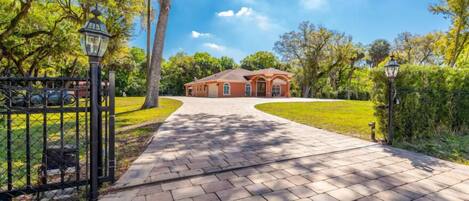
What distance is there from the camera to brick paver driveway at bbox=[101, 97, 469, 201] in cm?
273

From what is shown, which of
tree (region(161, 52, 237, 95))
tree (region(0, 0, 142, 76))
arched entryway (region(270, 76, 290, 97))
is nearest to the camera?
tree (region(0, 0, 142, 76))

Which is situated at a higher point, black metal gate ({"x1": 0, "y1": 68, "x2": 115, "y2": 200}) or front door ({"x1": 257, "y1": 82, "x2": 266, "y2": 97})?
front door ({"x1": 257, "y1": 82, "x2": 266, "y2": 97})

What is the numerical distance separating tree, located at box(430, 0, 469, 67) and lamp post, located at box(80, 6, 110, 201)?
20950 mm

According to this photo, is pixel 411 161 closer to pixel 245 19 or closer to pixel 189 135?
pixel 189 135

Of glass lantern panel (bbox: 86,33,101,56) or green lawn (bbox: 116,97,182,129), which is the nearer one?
glass lantern panel (bbox: 86,33,101,56)

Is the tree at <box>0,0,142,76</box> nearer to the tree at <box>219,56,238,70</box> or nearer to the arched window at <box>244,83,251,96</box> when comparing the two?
the arched window at <box>244,83,251,96</box>

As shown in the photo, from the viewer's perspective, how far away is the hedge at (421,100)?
5.51 meters

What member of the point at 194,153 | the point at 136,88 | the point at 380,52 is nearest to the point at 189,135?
the point at 194,153

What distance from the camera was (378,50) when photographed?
3731 centimetres

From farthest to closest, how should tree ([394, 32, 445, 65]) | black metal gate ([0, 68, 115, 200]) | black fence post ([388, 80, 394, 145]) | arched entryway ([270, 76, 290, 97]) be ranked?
arched entryway ([270, 76, 290, 97])
tree ([394, 32, 445, 65])
black fence post ([388, 80, 394, 145])
black metal gate ([0, 68, 115, 200])

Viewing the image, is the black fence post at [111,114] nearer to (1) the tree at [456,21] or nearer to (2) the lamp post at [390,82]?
(2) the lamp post at [390,82]

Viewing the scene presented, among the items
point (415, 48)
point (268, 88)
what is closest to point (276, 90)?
point (268, 88)

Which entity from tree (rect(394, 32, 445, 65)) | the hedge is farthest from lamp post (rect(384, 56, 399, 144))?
tree (rect(394, 32, 445, 65))

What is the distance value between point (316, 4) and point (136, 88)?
3357 centimetres
